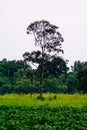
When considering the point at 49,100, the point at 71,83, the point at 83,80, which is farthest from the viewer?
the point at 71,83

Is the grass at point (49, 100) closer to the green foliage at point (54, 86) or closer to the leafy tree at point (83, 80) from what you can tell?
the leafy tree at point (83, 80)

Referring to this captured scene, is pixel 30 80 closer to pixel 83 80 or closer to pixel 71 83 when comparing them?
pixel 71 83

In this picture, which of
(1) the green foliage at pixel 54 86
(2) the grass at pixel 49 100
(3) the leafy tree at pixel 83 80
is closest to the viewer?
(2) the grass at pixel 49 100

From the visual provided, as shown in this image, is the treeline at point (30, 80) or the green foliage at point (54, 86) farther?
the green foliage at point (54, 86)

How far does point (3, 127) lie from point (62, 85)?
61.0 metres

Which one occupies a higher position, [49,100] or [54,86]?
[54,86]

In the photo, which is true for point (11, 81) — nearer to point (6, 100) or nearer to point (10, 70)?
point (10, 70)

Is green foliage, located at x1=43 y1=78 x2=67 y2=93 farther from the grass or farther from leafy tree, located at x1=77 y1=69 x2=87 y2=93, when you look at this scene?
the grass

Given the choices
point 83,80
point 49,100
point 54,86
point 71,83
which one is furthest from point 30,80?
point 49,100

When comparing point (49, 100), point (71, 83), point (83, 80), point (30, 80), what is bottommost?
point (49, 100)

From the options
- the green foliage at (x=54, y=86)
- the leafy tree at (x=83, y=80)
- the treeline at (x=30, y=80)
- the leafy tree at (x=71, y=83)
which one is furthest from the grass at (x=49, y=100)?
the green foliage at (x=54, y=86)

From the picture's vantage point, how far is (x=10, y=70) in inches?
3364

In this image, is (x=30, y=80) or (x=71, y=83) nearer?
(x=30, y=80)

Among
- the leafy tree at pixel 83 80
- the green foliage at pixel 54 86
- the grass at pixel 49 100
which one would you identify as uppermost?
the green foliage at pixel 54 86
